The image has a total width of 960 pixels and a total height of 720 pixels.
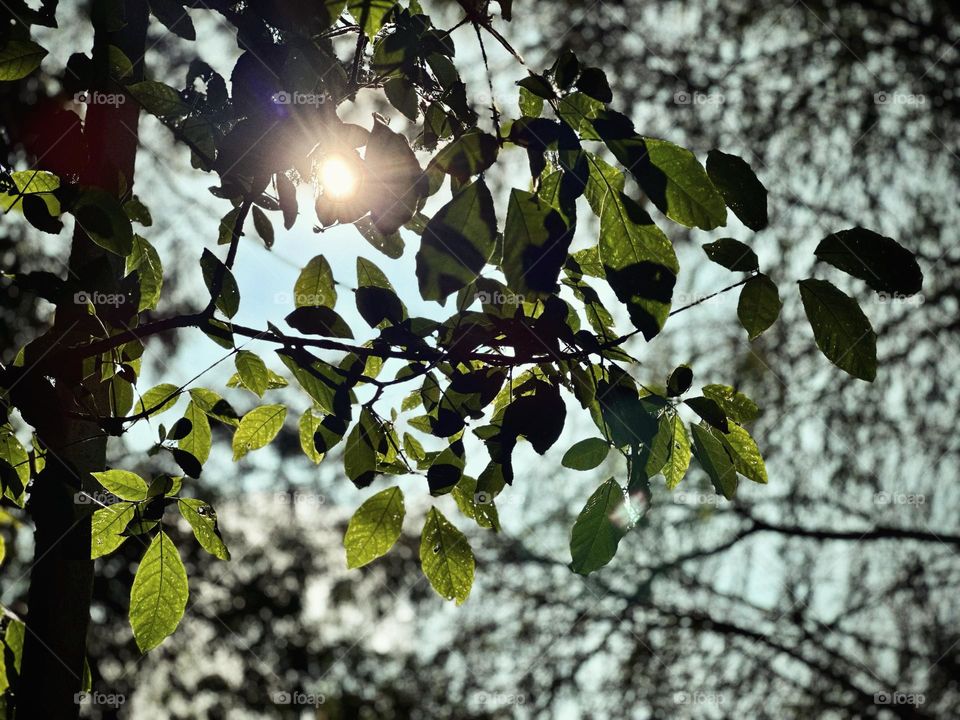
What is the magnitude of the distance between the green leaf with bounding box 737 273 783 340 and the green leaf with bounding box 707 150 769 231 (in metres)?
0.09

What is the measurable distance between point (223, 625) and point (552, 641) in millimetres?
2929

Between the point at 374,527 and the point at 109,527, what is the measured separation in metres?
0.30

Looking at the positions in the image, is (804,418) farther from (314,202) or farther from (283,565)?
(283,565)

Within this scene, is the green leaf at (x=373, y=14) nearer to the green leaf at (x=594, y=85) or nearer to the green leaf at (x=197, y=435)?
the green leaf at (x=594, y=85)

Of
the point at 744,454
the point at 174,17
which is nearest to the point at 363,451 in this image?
the point at 744,454

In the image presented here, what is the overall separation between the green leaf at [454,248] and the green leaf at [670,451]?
268 mm

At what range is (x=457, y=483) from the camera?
90 cm

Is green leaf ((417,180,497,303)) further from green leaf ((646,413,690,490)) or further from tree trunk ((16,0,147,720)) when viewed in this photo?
tree trunk ((16,0,147,720))

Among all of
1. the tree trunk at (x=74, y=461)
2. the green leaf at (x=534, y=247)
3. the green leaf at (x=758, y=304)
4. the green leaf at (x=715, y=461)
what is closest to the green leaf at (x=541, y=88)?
the green leaf at (x=534, y=247)

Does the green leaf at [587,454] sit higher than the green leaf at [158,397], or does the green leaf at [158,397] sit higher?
the green leaf at [587,454]

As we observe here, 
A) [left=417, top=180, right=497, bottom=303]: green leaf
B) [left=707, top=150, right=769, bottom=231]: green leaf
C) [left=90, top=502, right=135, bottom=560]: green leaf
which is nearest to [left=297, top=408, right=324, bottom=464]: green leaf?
[left=90, top=502, right=135, bottom=560]: green leaf

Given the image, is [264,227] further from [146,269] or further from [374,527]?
[374,527]

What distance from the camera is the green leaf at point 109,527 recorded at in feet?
2.72

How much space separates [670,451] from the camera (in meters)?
0.82
